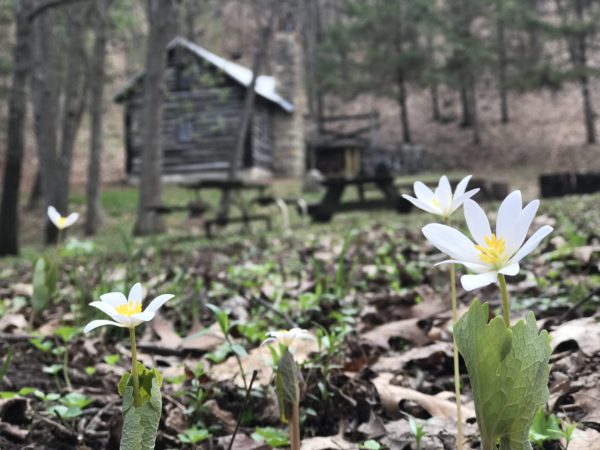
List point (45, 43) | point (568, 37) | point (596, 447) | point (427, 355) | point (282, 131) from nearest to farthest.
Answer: point (596, 447) → point (427, 355) → point (45, 43) → point (568, 37) → point (282, 131)

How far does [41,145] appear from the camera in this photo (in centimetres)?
1195

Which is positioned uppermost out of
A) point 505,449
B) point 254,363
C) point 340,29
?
point 340,29

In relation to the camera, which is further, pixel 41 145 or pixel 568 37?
pixel 568 37

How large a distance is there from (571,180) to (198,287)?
34.3 ft

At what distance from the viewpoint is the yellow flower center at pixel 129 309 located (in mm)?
915

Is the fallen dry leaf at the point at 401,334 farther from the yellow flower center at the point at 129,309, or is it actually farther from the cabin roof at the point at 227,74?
the cabin roof at the point at 227,74

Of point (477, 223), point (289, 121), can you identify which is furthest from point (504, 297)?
point (289, 121)

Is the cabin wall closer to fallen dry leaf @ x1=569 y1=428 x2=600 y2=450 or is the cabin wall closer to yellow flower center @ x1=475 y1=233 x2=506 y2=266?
fallen dry leaf @ x1=569 y1=428 x2=600 y2=450

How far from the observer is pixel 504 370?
0.88 m

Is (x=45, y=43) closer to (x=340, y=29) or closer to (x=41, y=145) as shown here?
(x=41, y=145)

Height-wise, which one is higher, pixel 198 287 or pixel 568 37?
pixel 568 37

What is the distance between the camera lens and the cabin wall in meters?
24.0

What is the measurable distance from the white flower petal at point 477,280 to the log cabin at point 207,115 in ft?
73.9

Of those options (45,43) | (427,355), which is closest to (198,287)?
(427,355)
